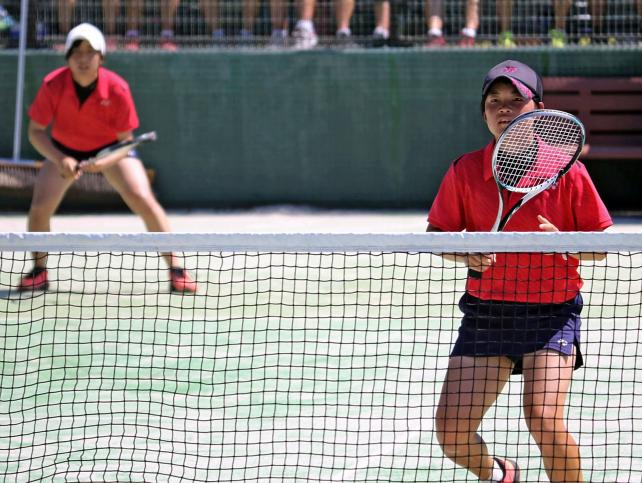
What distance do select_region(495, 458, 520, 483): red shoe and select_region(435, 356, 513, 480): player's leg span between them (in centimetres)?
10

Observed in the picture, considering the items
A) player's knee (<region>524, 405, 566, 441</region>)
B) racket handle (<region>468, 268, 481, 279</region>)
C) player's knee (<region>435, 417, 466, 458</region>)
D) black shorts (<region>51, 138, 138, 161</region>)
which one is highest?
black shorts (<region>51, 138, 138, 161</region>)

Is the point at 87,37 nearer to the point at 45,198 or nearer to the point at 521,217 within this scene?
the point at 45,198

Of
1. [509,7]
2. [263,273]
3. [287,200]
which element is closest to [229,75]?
[287,200]

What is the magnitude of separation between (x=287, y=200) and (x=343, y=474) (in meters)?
7.20

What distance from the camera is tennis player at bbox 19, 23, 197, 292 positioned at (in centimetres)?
725

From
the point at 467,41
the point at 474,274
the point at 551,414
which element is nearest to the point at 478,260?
the point at 474,274

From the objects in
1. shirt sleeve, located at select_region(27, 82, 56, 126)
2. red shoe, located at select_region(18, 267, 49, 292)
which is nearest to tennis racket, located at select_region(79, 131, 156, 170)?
shirt sleeve, located at select_region(27, 82, 56, 126)

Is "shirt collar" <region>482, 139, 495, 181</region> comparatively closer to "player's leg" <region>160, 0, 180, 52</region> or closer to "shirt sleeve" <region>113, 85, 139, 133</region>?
"shirt sleeve" <region>113, 85, 139, 133</region>

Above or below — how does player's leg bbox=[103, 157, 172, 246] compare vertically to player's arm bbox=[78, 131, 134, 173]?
below

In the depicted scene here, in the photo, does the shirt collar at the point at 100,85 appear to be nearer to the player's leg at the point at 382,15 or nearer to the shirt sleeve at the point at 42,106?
the shirt sleeve at the point at 42,106

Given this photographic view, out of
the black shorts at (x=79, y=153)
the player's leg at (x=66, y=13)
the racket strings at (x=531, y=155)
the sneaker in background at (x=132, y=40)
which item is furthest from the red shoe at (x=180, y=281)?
the player's leg at (x=66, y=13)

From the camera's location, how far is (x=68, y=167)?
718 centimetres

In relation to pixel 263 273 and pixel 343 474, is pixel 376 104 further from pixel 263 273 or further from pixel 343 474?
pixel 343 474

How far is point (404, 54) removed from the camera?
1086cm
